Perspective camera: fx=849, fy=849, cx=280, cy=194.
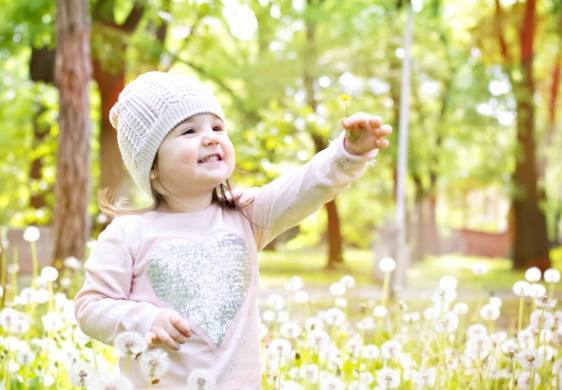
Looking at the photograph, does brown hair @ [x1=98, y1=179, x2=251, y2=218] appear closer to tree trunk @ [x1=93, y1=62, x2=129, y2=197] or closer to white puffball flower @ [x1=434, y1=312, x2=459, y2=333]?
white puffball flower @ [x1=434, y1=312, x2=459, y2=333]

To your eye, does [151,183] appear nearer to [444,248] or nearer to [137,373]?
[137,373]

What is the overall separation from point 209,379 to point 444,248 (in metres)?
24.3

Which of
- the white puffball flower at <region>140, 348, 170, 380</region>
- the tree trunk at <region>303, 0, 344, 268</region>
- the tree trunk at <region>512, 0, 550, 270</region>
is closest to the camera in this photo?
the white puffball flower at <region>140, 348, 170, 380</region>

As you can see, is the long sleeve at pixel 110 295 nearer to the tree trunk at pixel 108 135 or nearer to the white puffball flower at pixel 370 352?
the white puffball flower at pixel 370 352

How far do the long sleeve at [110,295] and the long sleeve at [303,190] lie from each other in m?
0.35

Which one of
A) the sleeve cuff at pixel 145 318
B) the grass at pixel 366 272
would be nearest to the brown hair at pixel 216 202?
the sleeve cuff at pixel 145 318

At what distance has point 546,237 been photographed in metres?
15.9

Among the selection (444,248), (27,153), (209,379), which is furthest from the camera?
(444,248)

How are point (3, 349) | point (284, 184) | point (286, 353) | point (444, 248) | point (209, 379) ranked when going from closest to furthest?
point (209, 379), point (284, 184), point (286, 353), point (3, 349), point (444, 248)

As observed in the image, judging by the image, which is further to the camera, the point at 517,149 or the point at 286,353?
the point at 517,149

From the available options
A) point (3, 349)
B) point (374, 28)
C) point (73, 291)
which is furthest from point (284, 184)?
point (374, 28)

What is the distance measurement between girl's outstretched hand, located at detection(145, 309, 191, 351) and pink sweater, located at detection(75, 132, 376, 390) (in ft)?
0.23

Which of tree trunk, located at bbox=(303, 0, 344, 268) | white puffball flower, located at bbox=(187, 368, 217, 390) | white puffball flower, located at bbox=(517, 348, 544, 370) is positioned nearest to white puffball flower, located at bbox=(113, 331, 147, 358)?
white puffball flower, located at bbox=(187, 368, 217, 390)

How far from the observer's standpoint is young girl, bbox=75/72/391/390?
190 centimetres
